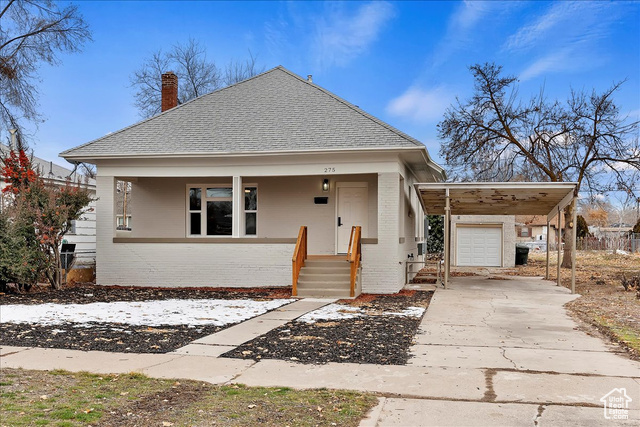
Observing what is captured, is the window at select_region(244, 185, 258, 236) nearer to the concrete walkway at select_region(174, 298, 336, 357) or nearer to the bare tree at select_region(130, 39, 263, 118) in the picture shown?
the concrete walkway at select_region(174, 298, 336, 357)

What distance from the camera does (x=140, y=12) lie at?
729 inches

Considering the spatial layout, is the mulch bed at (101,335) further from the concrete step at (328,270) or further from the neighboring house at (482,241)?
the neighboring house at (482,241)

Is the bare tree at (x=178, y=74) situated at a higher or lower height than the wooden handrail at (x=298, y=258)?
higher

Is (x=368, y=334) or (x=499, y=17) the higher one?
(x=499, y=17)

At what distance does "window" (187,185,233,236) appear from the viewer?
674 inches

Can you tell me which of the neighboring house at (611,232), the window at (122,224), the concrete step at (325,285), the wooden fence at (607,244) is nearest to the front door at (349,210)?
the concrete step at (325,285)

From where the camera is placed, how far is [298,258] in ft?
46.4

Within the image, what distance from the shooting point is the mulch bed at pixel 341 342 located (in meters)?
6.83

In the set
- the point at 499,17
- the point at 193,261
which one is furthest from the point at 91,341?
the point at 499,17

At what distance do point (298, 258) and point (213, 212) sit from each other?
14.2 feet

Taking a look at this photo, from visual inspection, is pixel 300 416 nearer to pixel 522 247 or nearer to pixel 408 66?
pixel 408 66

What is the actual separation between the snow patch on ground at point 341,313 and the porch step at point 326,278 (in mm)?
1845

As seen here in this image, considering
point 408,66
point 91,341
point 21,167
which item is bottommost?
point 91,341

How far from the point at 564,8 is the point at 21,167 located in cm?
1894
